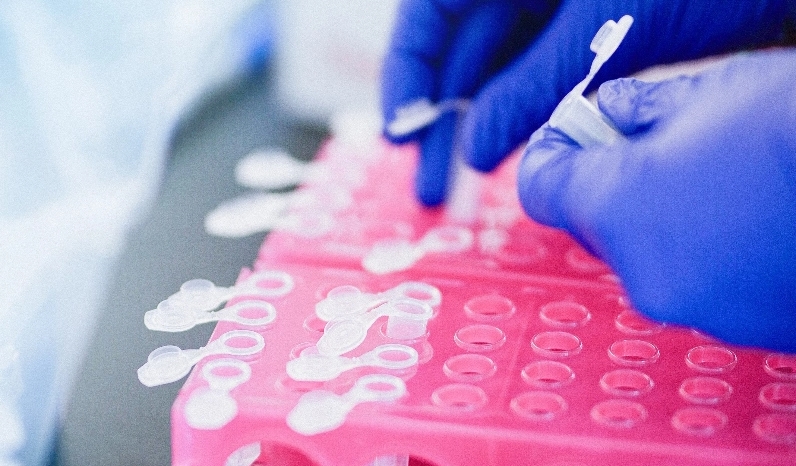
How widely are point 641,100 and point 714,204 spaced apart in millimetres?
99

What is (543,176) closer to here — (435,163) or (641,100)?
(641,100)

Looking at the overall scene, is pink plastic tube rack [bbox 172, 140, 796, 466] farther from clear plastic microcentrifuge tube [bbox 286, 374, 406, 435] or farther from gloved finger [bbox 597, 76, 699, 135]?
gloved finger [bbox 597, 76, 699, 135]

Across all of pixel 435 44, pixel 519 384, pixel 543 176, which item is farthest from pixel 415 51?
pixel 519 384

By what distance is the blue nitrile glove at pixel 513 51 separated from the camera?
640 mm

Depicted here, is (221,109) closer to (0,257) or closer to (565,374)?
(0,257)

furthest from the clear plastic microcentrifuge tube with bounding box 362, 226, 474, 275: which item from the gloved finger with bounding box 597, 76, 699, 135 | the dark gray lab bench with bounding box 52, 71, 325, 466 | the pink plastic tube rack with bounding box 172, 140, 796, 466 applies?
the gloved finger with bounding box 597, 76, 699, 135

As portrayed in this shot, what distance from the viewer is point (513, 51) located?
816mm

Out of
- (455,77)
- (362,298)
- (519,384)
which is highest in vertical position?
(455,77)

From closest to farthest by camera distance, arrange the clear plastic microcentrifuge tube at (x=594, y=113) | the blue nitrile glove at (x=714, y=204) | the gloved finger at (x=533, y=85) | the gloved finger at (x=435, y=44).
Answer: the blue nitrile glove at (x=714, y=204) < the clear plastic microcentrifuge tube at (x=594, y=113) < the gloved finger at (x=533, y=85) < the gloved finger at (x=435, y=44)

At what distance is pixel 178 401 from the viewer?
479 mm

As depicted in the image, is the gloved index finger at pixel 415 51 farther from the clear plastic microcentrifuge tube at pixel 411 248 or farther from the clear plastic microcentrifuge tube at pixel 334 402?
the clear plastic microcentrifuge tube at pixel 334 402

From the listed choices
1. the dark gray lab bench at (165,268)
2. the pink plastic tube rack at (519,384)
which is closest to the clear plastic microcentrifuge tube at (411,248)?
the pink plastic tube rack at (519,384)

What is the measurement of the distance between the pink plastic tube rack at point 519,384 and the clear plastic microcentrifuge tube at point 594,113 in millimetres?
145

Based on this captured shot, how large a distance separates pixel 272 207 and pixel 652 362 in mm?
435
